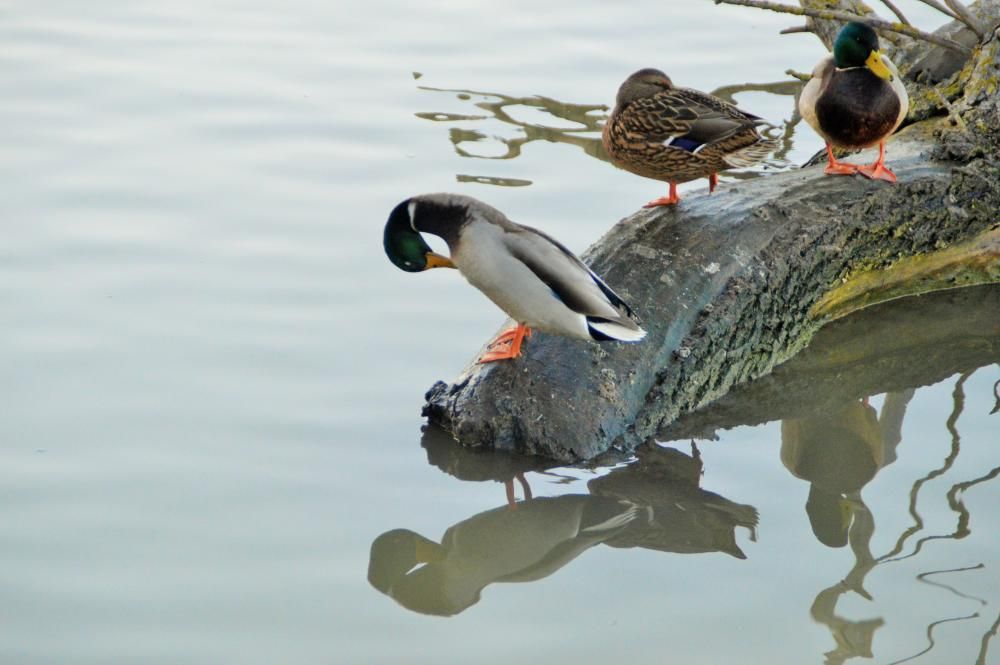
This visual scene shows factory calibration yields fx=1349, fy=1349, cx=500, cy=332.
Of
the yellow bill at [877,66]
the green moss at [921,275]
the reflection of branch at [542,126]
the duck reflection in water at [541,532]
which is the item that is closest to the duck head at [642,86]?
the yellow bill at [877,66]

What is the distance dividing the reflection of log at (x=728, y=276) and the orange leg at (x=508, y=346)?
35 mm

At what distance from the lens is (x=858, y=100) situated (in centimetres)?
497

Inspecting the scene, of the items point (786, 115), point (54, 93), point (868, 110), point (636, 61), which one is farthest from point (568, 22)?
point (868, 110)

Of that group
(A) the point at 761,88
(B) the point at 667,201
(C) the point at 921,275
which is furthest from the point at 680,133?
(A) the point at 761,88

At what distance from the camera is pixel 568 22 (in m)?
8.40

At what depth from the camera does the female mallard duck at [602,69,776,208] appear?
4.73 meters

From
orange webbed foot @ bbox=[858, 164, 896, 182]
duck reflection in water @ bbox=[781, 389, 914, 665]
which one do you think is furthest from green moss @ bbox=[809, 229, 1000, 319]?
duck reflection in water @ bbox=[781, 389, 914, 665]

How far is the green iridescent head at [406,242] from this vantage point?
4.18m

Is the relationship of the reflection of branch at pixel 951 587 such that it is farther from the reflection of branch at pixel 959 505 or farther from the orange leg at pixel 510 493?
the orange leg at pixel 510 493

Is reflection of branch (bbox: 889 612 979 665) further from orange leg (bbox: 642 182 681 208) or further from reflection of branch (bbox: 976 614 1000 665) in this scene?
orange leg (bbox: 642 182 681 208)

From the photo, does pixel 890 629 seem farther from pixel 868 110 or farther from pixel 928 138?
pixel 928 138

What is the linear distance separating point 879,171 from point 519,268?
180 centimetres

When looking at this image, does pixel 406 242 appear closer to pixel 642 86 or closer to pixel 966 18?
pixel 642 86

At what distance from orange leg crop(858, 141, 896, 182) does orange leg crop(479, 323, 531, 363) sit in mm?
1626
